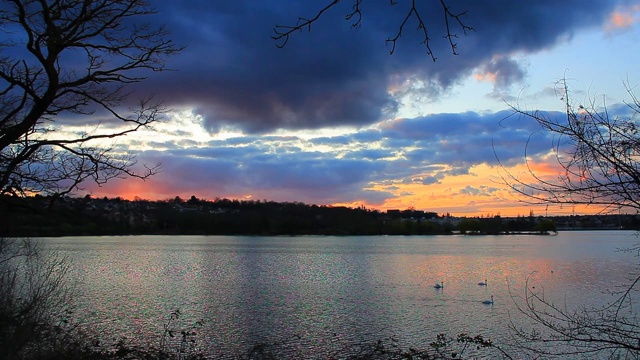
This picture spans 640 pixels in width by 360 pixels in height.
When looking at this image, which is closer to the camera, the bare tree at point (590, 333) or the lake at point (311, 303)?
the bare tree at point (590, 333)

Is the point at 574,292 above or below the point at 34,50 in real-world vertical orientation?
below

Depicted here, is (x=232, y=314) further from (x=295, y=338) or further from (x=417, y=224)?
(x=417, y=224)

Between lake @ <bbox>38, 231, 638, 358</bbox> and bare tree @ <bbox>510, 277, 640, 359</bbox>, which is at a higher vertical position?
bare tree @ <bbox>510, 277, 640, 359</bbox>

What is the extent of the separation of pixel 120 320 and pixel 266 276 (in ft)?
59.6

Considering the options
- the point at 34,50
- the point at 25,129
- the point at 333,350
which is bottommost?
the point at 333,350

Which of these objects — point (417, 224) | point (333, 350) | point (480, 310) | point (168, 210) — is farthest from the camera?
point (417, 224)

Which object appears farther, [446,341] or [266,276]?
[266,276]

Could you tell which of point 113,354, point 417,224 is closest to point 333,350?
point 113,354

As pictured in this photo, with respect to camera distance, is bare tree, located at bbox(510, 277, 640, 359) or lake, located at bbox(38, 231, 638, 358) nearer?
bare tree, located at bbox(510, 277, 640, 359)

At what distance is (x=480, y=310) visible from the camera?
2348 cm

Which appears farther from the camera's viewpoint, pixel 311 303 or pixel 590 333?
pixel 311 303

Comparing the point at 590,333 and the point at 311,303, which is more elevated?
the point at 590,333

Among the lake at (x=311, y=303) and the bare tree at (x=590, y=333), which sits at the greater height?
the bare tree at (x=590, y=333)

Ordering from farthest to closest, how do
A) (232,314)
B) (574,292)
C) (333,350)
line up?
(574,292) < (232,314) < (333,350)
